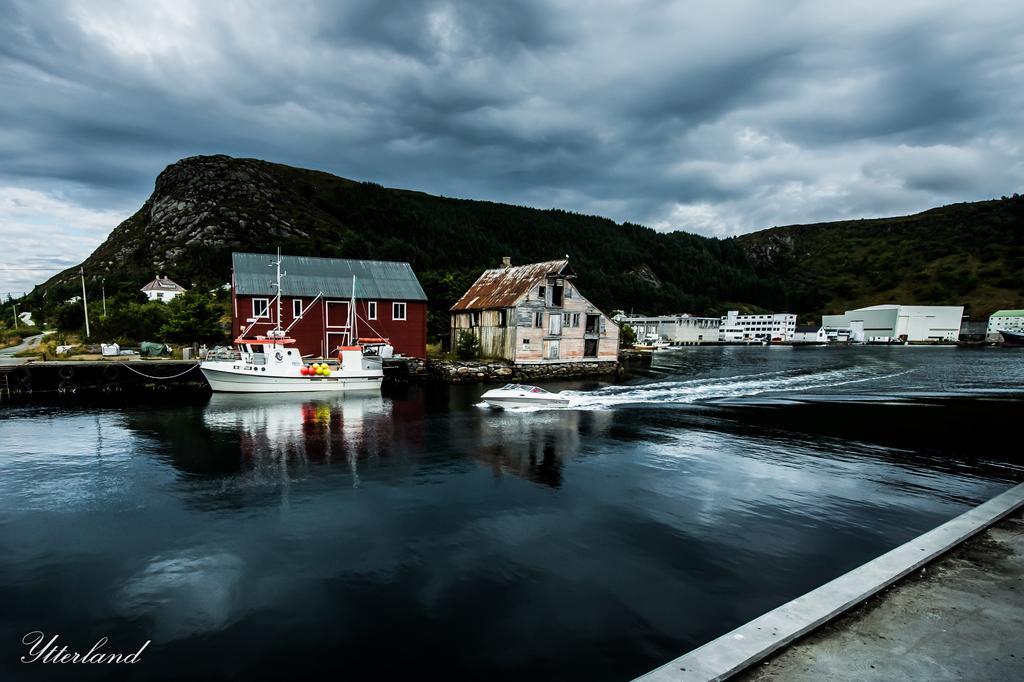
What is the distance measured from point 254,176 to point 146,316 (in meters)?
142

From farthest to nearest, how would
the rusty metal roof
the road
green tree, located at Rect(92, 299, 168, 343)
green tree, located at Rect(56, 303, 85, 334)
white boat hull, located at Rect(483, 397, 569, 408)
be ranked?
green tree, located at Rect(56, 303, 85, 334) → the rusty metal roof → green tree, located at Rect(92, 299, 168, 343) → the road → white boat hull, located at Rect(483, 397, 569, 408)

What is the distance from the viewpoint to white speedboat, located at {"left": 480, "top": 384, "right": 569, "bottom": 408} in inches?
1448

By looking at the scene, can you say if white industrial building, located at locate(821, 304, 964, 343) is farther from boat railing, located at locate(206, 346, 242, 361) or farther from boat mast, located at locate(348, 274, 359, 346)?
boat railing, located at locate(206, 346, 242, 361)

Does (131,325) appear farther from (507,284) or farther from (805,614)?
(805,614)

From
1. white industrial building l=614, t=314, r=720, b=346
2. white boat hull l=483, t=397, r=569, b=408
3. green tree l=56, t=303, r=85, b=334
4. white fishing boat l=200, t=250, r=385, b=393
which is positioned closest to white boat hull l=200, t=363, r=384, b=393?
white fishing boat l=200, t=250, r=385, b=393

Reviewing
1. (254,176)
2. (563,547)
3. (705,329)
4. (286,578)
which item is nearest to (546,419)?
(563,547)

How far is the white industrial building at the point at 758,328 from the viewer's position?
555 feet

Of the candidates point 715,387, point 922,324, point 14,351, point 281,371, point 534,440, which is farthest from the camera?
point 922,324

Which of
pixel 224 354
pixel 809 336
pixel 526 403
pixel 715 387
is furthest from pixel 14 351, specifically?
pixel 809 336

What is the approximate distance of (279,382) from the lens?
41.0 metres

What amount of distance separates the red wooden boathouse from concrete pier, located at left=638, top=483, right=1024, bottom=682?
4863 cm

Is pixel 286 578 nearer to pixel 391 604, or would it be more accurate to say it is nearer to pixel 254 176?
pixel 391 604

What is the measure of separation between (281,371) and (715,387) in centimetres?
4016

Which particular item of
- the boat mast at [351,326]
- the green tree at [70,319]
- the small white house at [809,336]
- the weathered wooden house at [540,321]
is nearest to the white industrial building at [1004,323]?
the small white house at [809,336]
